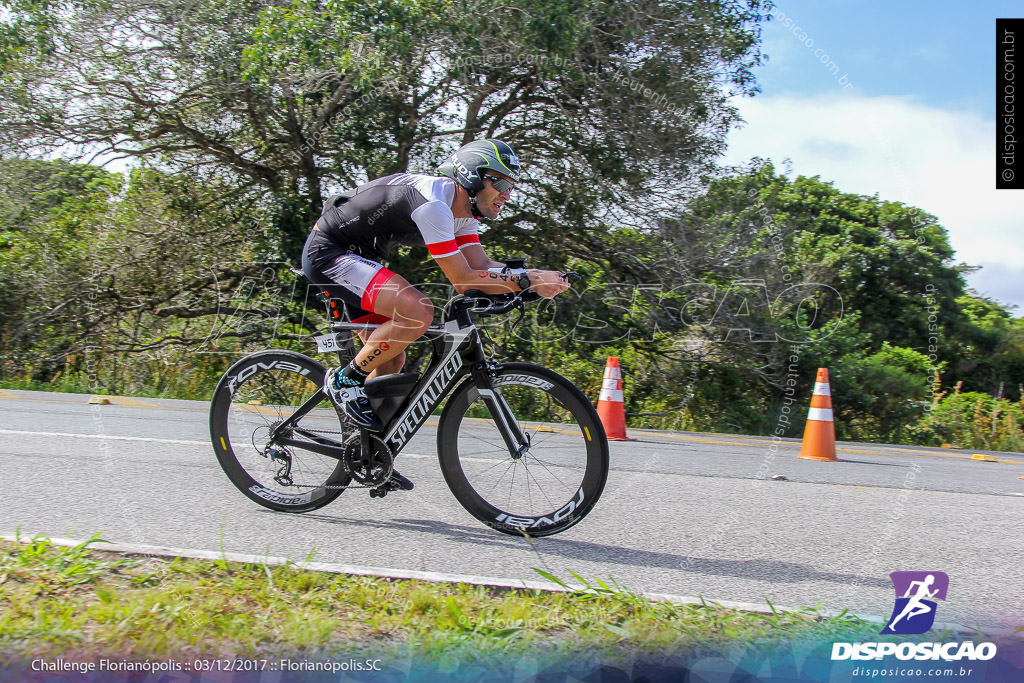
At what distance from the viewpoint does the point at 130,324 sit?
1355 centimetres

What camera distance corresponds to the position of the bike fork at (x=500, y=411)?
3.93 m

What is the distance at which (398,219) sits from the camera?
153 inches

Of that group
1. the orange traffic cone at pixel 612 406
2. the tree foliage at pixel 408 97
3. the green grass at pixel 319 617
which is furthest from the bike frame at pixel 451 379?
the tree foliage at pixel 408 97

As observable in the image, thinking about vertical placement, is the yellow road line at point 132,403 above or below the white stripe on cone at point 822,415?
below

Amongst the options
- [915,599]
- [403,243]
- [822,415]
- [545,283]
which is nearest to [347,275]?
[403,243]

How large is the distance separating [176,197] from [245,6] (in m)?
3.41

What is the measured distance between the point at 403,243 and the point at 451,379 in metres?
0.78

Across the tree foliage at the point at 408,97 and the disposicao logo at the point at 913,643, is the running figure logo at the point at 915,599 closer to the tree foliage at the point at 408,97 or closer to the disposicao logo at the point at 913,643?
the disposicao logo at the point at 913,643

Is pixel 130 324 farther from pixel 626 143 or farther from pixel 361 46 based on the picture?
pixel 626 143

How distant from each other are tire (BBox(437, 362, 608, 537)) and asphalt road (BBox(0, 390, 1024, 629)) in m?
0.15

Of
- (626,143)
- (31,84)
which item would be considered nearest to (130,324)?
(31,84)

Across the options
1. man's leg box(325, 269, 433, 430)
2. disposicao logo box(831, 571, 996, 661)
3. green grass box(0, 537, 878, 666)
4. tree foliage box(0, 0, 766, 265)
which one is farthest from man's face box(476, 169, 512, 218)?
tree foliage box(0, 0, 766, 265)

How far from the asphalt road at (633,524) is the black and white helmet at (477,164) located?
1790 mm

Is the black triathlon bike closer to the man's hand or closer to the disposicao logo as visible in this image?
the man's hand
